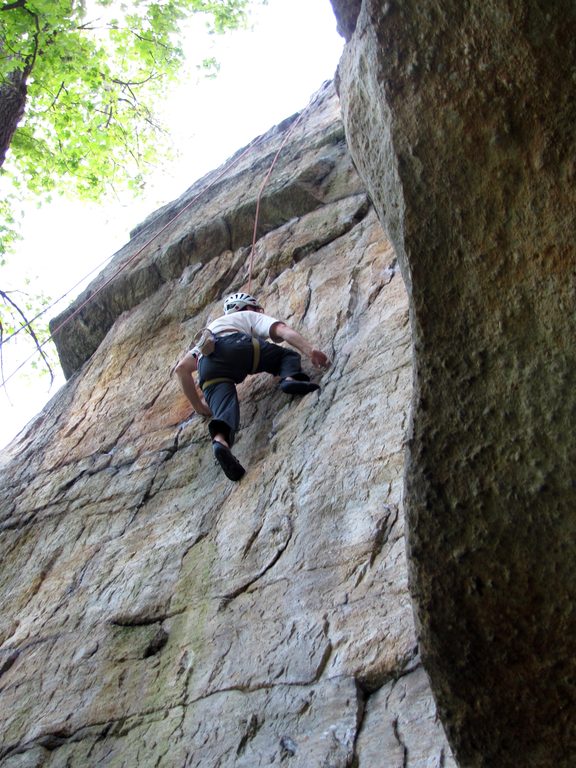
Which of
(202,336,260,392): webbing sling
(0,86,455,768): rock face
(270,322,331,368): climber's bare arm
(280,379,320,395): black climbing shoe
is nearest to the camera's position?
(0,86,455,768): rock face

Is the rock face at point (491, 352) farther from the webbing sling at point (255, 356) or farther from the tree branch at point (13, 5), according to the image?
the tree branch at point (13, 5)

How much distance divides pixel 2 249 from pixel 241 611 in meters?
9.17

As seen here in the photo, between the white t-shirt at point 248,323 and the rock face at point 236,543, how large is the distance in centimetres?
31

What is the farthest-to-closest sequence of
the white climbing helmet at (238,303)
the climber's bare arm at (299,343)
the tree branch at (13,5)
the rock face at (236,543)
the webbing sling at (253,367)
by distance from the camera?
the tree branch at (13,5) → the white climbing helmet at (238,303) → the webbing sling at (253,367) → the climber's bare arm at (299,343) → the rock face at (236,543)

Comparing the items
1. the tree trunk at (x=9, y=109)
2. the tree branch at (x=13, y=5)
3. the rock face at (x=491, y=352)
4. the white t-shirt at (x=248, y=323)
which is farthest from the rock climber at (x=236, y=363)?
the tree trunk at (x=9, y=109)

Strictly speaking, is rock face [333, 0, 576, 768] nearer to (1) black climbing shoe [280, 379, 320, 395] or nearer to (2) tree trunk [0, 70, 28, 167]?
(1) black climbing shoe [280, 379, 320, 395]

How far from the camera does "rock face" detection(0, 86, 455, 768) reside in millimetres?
3158

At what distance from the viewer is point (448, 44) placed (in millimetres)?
2271

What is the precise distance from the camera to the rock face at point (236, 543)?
3158mm

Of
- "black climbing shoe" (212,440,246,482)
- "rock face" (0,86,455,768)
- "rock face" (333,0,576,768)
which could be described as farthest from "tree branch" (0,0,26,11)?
"rock face" (333,0,576,768)

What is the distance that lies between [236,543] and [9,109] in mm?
5756

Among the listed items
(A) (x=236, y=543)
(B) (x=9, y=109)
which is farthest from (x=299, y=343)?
(B) (x=9, y=109)

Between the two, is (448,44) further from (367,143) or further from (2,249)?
(2,249)

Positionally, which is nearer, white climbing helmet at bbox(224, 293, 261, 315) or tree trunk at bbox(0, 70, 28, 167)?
white climbing helmet at bbox(224, 293, 261, 315)
